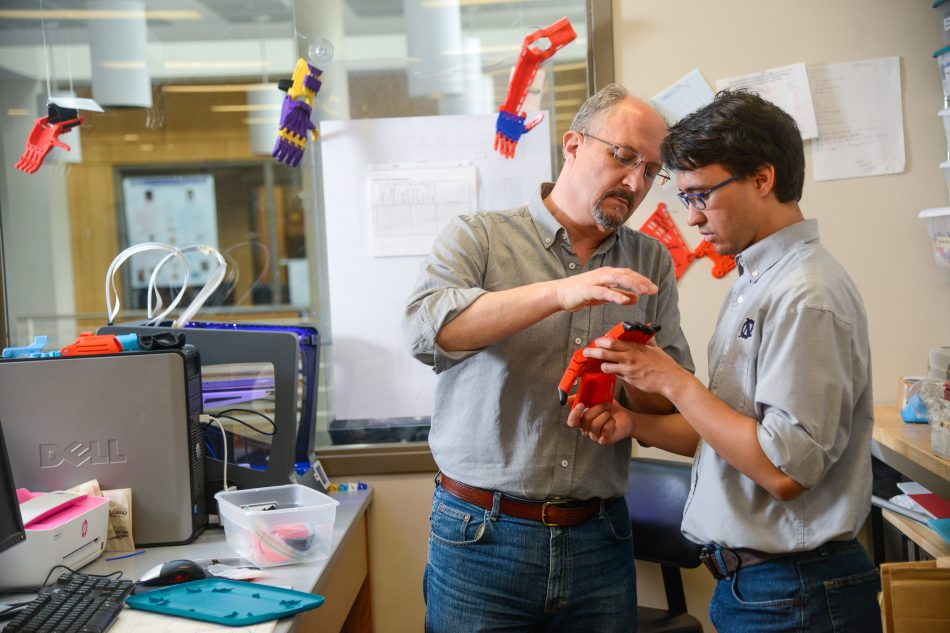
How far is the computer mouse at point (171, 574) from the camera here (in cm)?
151

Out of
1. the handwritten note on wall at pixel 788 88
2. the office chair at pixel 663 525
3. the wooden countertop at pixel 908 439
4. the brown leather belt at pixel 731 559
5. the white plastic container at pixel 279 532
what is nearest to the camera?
the brown leather belt at pixel 731 559

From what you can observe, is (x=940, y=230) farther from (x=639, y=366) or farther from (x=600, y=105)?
(x=639, y=366)

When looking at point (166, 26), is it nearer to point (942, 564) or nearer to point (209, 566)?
point (209, 566)

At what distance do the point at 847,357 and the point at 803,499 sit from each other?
0.23 metres

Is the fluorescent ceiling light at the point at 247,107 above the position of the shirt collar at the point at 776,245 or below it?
above

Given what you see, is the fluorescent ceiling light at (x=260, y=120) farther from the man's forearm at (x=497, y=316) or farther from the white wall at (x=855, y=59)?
the man's forearm at (x=497, y=316)

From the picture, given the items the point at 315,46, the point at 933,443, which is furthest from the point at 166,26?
the point at 933,443

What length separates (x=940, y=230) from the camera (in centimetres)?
224

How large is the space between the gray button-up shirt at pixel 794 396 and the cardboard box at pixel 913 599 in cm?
9

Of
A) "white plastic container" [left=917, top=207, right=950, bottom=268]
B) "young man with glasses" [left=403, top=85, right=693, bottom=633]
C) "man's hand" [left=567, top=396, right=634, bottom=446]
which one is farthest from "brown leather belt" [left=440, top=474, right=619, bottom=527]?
"white plastic container" [left=917, top=207, right=950, bottom=268]

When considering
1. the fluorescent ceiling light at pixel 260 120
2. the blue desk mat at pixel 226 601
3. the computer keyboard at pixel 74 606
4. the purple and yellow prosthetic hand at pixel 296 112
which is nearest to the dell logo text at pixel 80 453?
the computer keyboard at pixel 74 606

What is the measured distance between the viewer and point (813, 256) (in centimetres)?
126

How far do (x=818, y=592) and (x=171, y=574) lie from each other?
1.12m

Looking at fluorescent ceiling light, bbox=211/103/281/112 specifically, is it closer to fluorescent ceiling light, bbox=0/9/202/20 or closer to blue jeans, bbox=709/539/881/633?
fluorescent ceiling light, bbox=0/9/202/20
